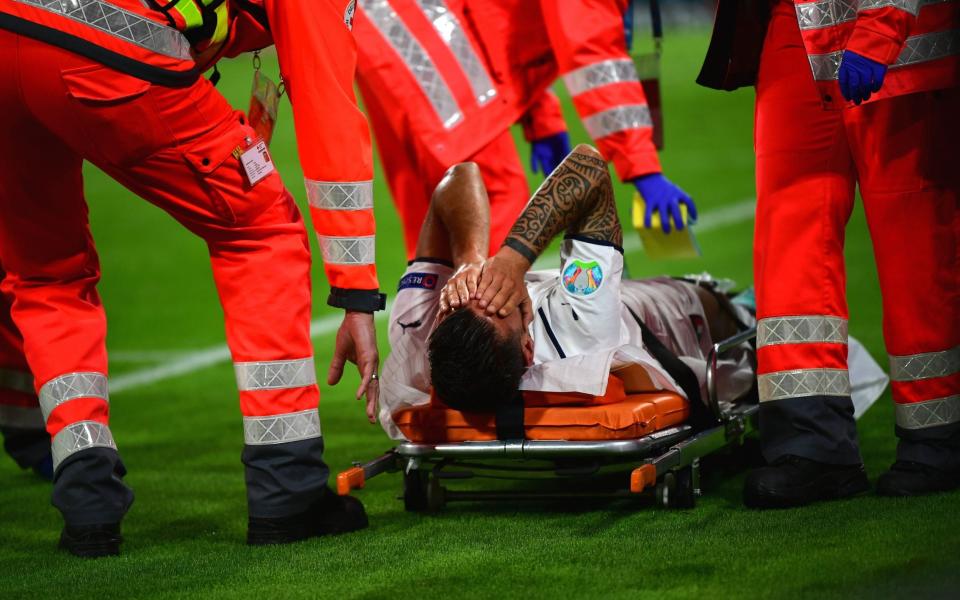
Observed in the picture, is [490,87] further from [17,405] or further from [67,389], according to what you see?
[67,389]

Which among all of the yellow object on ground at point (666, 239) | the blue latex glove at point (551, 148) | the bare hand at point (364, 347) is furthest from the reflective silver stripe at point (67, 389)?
the blue latex glove at point (551, 148)

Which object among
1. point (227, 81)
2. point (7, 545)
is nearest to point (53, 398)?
point (7, 545)

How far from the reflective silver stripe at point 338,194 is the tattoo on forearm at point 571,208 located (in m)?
0.55

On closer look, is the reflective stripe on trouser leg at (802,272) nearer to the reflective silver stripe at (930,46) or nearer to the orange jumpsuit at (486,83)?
the reflective silver stripe at (930,46)

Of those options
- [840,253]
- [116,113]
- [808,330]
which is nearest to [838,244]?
[840,253]

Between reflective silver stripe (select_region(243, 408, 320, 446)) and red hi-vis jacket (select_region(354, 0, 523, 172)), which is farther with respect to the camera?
red hi-vis jacket (select_region(354, 0, 523, 172))

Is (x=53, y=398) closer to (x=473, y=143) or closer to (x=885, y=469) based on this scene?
(x=473, y=143)

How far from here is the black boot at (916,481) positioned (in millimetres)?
3854

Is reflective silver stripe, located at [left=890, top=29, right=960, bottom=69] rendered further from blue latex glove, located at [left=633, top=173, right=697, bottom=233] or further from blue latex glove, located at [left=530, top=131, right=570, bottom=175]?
blue latex glove, located at [left=530, top=131, right=570, bottom=175]

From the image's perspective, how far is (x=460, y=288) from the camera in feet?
13.0

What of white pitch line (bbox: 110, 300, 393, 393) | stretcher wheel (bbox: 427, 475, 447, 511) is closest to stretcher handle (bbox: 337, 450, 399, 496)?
stretcher wheel (bbox: 427, 475, 447, 511)

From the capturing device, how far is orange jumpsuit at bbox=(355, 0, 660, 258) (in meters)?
5.03

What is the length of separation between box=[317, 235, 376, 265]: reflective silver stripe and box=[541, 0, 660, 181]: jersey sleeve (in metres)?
1.52

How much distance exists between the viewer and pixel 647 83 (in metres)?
5.67
